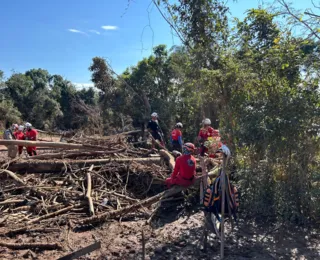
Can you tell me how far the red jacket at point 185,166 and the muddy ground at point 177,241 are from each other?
3.02 feet

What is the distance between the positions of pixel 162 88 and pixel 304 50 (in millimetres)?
12491

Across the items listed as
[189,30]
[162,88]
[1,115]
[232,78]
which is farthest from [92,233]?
[1,115]

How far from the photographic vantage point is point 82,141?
356 inches

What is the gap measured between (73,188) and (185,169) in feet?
7.73

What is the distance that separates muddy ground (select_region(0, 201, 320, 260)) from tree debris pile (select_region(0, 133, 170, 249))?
0.23 m

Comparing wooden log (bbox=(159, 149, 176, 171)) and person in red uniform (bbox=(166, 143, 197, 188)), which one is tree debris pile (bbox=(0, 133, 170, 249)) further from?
person in red uniform (bbox=(166, 143, 197, 188))

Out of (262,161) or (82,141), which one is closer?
(262,161)

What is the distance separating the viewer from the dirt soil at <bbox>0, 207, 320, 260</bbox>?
4.45m

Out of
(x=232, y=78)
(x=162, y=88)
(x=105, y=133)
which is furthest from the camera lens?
(x=162, y=88)

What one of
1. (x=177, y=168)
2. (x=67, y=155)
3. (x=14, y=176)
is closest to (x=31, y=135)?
(x=67, y=155)

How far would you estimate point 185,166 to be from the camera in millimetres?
5961

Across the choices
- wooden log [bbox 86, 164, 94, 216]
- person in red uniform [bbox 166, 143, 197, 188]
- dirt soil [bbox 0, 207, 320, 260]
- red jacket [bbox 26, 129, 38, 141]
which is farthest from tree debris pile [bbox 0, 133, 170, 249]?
red jacket [bbox 26, 129, 38, 141]

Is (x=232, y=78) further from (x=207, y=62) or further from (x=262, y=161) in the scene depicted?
(x=262, y=161)

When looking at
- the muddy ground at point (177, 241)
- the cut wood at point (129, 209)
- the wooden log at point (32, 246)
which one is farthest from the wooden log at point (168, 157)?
the wooden log at point (32, 246)
